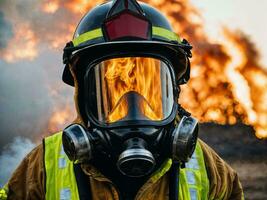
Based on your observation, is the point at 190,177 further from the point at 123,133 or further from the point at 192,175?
the point at 123,133

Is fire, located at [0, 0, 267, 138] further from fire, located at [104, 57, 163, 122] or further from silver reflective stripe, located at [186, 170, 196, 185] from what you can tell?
fire, located at [104, 57, 163, 122]

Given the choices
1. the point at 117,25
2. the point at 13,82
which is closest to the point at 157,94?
the point at 117,25

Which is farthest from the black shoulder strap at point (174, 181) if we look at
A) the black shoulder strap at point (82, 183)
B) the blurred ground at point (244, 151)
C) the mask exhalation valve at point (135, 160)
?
the blurred ground at point (244, 151)

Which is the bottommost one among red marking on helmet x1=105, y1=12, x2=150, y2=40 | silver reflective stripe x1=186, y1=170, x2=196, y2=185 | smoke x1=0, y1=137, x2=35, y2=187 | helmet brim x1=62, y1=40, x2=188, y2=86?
silver reflective stripe x1=186, y1=170, x2=196, y2=185

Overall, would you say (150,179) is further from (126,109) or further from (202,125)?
(202,125)

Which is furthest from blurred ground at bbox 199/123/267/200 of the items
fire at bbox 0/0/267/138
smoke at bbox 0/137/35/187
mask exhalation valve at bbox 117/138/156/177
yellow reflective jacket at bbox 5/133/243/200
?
mask exhalation valve at bbox 117/138/156/177

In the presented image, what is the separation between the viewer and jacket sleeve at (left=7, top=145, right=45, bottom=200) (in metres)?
3.07

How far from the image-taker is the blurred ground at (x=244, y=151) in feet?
32.9

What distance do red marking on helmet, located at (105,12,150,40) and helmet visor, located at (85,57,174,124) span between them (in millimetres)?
132

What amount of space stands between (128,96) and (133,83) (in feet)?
0.23

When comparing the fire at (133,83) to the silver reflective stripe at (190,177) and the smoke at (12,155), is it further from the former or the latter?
the smoke at (12,155)

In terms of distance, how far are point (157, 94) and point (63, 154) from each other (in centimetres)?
55

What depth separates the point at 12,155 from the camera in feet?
41.1

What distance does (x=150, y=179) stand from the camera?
2959 millimetres
